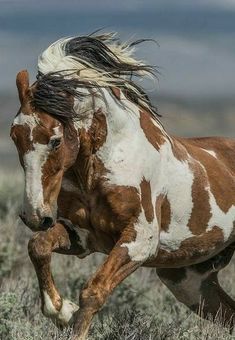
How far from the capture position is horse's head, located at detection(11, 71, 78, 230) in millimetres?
7375

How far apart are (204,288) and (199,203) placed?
1.24 meters

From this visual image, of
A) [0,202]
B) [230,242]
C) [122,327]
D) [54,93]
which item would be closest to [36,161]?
[54,93]

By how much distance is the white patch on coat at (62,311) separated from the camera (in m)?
7.87

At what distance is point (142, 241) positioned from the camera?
7941 mm

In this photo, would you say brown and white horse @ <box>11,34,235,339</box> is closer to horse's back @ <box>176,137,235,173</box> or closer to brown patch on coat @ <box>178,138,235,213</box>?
brown patch on coat @ <box>178,138,235,213</box>

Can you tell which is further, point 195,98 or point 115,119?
point 195,98

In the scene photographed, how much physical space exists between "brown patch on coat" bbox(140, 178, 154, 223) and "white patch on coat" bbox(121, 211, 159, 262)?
0.12ft

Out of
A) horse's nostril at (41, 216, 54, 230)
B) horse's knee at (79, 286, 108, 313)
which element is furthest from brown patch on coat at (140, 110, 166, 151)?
horse's knee at (79, 286, 108, 313)

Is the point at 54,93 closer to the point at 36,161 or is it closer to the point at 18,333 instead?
the point at 36,161

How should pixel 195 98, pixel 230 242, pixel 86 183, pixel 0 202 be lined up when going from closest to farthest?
1. pixel 86 183
2. pixel 230 242
3. pixel 0 202
4. pixel 195 98

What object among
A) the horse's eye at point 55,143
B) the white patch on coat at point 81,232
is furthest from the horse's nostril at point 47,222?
the white patch on coat at point 81,232

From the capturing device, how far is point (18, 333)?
8242 millimetres

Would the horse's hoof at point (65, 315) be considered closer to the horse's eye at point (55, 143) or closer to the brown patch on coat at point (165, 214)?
the brown patch on coat at point (165, 214)

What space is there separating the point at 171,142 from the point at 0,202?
958 cm
